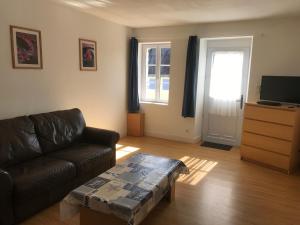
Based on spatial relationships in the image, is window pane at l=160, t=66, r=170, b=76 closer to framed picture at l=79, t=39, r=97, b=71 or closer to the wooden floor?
framed picture at l=79, t=39, r=97, b=71

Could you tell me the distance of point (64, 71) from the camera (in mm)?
3709

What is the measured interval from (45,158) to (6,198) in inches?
30.9

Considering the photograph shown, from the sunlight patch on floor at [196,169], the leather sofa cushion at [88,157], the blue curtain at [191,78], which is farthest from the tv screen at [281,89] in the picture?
the leather sofa cushion at [88,157]

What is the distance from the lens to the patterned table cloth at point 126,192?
6.25ft

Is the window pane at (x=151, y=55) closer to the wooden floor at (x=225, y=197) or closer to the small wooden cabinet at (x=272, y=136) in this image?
Result: the wooden floor at (x=225, y=197)

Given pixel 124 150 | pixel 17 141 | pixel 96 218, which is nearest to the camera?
pixel 96 218

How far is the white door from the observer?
4609 mm

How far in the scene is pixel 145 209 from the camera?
2.01m

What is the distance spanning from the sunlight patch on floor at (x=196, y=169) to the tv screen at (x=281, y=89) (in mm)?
1397

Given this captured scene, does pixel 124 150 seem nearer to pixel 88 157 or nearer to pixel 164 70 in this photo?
pixel 88 157

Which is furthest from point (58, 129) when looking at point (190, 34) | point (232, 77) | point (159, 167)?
point (232, 77)

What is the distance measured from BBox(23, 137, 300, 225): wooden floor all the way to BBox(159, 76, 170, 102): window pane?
1472 millimetres

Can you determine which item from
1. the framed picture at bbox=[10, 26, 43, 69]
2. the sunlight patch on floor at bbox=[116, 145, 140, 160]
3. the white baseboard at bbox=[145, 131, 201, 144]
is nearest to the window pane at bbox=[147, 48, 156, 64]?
the white baseboard at bbox=[145, 131, 201, 144]

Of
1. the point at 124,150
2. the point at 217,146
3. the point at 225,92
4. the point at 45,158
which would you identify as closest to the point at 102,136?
the point at 45,158
